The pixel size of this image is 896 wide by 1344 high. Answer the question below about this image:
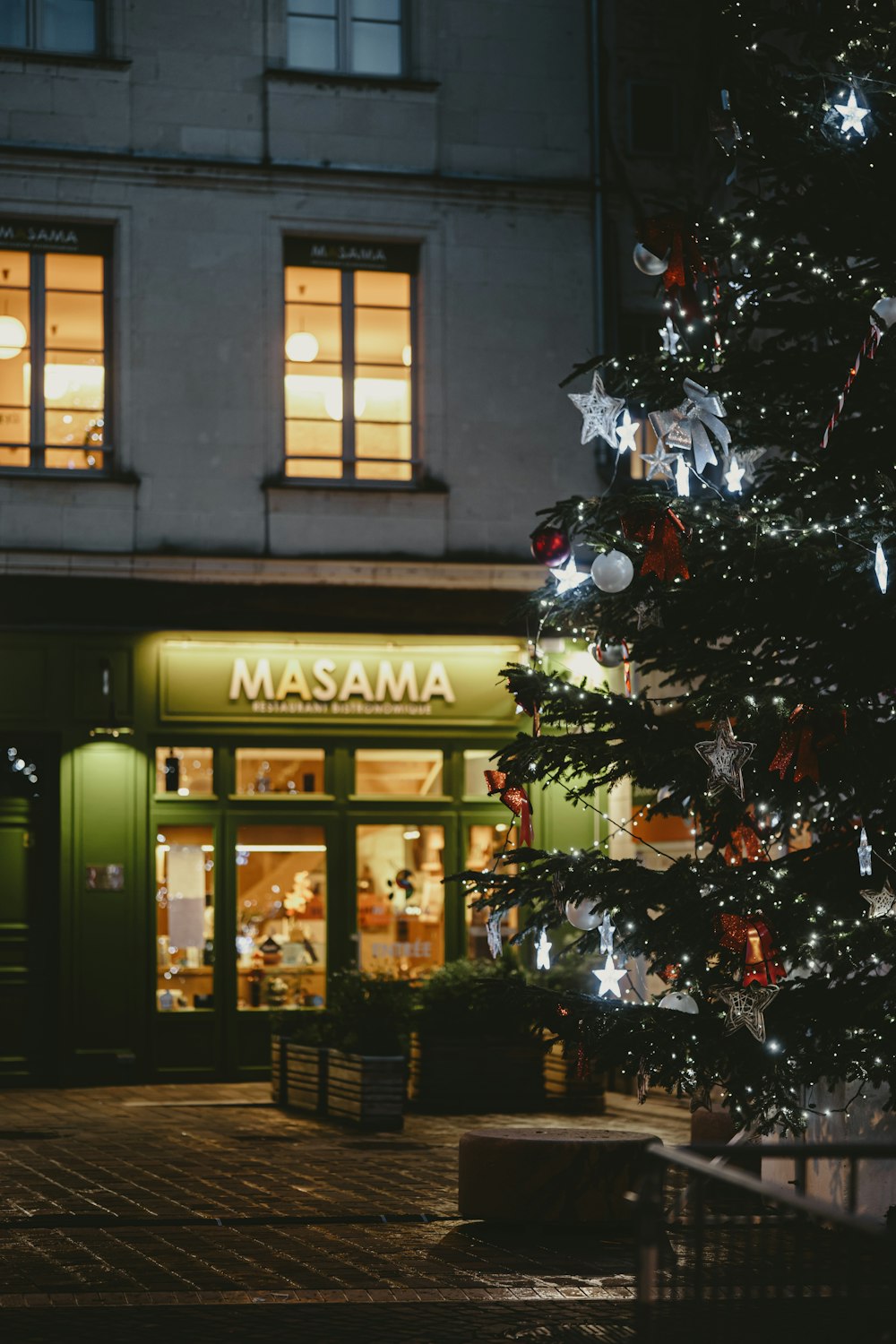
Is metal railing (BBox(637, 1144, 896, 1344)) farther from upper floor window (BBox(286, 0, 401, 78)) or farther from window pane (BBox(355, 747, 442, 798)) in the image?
upper floor window (BBox(286, 0, 401, 78))

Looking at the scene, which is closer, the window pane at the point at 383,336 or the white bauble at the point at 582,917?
the white bauble at the point at 582,917

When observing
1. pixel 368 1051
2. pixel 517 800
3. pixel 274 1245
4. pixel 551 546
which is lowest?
pixel 274 1245

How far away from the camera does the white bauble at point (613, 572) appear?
340 inches

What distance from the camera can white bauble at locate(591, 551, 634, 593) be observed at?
8.63 meters

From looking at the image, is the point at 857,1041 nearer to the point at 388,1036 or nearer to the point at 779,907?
the point at 779,907

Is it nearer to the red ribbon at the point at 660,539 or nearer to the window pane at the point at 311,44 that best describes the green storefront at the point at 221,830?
the window pane at the point at 311,44

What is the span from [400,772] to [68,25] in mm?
7275

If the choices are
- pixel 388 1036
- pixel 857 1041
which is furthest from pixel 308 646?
pixel 857 1041

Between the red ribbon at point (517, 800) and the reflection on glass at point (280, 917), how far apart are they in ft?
27.6

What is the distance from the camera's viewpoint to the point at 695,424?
28.2ft

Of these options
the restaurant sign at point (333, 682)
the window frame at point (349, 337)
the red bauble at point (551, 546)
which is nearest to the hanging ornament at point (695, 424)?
the red bauble at point (551, 546)

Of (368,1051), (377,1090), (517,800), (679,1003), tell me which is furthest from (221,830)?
(679,1003)

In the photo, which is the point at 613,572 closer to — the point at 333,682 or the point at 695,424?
the point at 695,424

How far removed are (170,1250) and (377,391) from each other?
33.9ft
